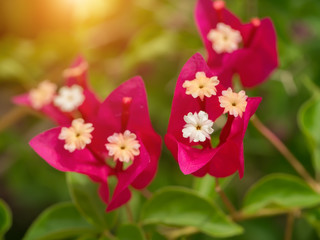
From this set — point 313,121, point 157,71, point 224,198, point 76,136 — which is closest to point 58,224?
point 76,136

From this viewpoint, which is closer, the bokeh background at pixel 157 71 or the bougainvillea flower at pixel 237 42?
the bougainvillea flower at pixel 237 42

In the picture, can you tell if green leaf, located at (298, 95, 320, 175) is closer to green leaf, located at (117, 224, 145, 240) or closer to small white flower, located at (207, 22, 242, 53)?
small white flower, located at (207, 22, 242, 53)

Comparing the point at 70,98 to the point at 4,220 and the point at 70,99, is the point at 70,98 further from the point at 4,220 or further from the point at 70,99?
the point at 4,220

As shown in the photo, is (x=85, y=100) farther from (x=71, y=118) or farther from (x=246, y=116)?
(x=246, y=116)

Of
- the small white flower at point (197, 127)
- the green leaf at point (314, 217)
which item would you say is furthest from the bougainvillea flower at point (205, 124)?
the green leaf at point (314, 217)

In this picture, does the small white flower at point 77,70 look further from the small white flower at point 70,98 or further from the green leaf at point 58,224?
the green leaf at point 58,224

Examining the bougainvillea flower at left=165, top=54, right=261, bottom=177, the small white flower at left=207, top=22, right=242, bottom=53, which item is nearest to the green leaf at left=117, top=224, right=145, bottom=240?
the bougainvillea flower at left=165, top=54, right=261, bottom=177
